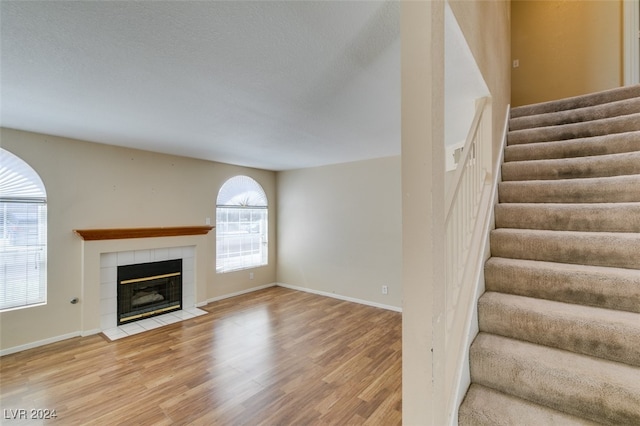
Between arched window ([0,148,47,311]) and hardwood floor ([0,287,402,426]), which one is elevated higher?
arched window ([0,148,47,311])

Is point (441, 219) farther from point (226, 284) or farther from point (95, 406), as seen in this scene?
point (226, 284)

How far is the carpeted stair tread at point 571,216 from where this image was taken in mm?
1674

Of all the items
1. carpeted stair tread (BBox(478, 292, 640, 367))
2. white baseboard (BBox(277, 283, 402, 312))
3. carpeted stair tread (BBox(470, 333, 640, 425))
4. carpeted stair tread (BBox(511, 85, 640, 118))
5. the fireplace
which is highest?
carpeted stair tread (BBox(511, 85, 640, 118))

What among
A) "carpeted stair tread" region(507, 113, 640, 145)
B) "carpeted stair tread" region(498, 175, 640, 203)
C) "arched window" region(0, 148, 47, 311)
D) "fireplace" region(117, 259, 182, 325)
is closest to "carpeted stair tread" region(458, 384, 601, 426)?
"carpeted stair tread" region(498, 175, 640, 203)

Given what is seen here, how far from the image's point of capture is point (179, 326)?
3.67m

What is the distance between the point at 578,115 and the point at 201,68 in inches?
129

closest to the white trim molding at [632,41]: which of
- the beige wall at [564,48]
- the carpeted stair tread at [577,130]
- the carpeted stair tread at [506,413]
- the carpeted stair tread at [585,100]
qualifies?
the beige wall at [564,48]

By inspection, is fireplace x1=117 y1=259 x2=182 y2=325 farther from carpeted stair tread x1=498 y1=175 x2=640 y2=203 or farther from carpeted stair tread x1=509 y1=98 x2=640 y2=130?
carpeted stair tread x1=509 y1=98 x2=640 y2=130

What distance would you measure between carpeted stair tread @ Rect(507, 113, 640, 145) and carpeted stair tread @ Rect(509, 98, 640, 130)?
5.0 inches

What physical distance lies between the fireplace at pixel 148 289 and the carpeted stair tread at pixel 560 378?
4.16m

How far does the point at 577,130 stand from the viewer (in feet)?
7.96

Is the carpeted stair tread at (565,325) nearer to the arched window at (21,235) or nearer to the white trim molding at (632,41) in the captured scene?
the white trim molding at (632,41)

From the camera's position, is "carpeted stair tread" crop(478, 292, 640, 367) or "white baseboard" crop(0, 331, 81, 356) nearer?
"carpeted stair tread" crop(478, 292, 640, 367)

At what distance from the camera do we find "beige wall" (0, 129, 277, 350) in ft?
10.2
